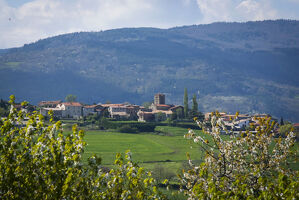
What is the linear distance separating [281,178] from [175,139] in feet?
359

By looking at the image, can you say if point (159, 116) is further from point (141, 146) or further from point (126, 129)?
point (141, 146)

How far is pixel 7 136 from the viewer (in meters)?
19.3

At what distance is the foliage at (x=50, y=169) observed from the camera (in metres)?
18.7

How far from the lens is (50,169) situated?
1911 cm

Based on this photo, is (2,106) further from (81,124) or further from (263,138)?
(263,138)

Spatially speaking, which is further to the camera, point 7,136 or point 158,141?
point 158,141

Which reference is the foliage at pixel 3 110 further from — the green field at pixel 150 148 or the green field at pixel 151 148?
the green field at pixel 150 148

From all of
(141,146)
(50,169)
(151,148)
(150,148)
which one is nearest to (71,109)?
(141,146)

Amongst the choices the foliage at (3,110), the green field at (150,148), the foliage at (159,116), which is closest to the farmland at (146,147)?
the green field at (150,148)

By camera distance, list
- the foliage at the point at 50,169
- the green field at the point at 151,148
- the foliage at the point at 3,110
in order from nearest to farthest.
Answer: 1. the foliage at the point at 50,169
2. the green field at the point at 151,148
3. the foliage at the point at 3,110

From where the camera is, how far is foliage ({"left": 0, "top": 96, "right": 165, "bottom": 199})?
18.7 m

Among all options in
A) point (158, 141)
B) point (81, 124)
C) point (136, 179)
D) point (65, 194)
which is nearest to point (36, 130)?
point (65, 194)

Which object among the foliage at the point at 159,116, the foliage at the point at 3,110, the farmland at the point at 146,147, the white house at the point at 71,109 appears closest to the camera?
the farmland at the point at 146,147

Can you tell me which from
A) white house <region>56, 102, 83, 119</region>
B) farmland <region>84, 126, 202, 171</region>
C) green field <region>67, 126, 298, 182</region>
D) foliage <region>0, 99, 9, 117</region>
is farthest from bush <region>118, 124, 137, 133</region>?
white house <region>56, 102, 83, 119</region>
